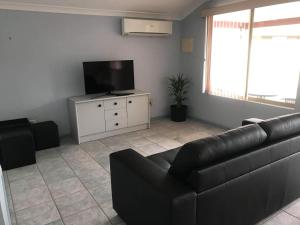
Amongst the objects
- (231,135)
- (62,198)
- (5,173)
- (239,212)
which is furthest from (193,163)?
(5,173)

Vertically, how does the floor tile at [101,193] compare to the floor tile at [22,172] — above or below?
below

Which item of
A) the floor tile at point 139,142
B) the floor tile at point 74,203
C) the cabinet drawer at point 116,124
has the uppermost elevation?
the cabinet drawer at point 116,124

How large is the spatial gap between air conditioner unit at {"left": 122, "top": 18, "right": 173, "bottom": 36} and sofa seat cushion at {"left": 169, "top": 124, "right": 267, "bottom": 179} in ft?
10.6

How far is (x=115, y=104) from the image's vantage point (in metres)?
4.21

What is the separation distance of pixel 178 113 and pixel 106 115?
5.26 ft

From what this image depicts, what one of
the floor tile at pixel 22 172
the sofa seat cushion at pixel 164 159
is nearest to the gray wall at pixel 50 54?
the floor tile at pixel 22 172

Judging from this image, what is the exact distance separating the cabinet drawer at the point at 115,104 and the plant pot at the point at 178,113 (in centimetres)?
124

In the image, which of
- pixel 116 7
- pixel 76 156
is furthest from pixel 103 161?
pixel 116 7

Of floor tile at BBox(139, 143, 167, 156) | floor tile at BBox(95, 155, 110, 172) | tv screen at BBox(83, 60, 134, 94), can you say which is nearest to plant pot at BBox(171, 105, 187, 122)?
tv screen at BBox(83, 60, 134, 94)

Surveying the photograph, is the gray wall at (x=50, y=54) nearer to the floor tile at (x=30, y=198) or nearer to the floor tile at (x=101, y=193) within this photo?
the floor tile at (x=30, y=198)

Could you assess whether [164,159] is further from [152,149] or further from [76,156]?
[76,156]

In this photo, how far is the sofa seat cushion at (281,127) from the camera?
1.89 meters

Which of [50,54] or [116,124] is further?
[116,124]

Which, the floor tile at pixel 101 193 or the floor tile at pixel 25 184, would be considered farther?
the floor tile at pixel 25 184
